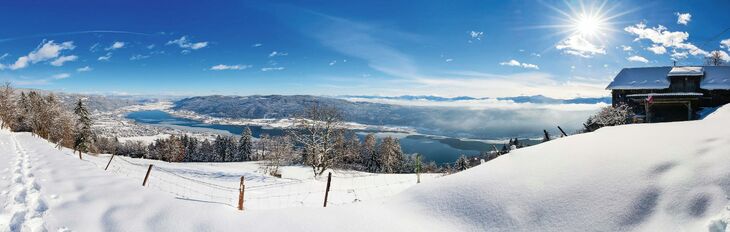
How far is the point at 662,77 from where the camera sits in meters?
34.6

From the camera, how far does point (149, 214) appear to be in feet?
23.7

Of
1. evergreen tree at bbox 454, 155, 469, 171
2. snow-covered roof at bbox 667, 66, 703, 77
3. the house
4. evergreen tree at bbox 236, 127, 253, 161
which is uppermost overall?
snow-covered roof at bbox 667, 66, 703, 77

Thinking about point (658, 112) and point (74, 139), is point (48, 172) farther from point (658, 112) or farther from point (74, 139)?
point (74, 139)

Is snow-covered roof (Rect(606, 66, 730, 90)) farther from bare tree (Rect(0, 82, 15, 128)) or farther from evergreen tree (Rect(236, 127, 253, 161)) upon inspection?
evergreen tree (Rect(236, 127, 253, 161))

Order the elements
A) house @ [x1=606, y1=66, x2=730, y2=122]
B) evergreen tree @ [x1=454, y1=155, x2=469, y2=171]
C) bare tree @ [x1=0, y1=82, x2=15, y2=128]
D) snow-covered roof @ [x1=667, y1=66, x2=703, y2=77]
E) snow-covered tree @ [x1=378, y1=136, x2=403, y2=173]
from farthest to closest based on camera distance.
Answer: snow-covered tree @ [x1=378, y1=136, x2=403, y2=173]
bare tree @ [x1=0, y1=82, x2=15, y2=128]
evergreen tree @ [x1=454, y1=155, x2=469, y2=171]
snow-covered roof @ [x1=667, y1=66, x2=703, y2=77]
house @ [x1=606, y1=66, x2=730, y2=122]

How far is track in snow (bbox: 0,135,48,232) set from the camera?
22.3 ft

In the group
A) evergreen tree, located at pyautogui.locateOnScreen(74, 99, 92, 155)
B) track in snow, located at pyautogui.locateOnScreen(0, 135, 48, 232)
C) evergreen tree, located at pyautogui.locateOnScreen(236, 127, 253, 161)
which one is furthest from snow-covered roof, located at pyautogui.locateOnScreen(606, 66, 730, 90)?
evergreen tree, located at pyautogui.locateOnScreen(236, 127, 253, 161)

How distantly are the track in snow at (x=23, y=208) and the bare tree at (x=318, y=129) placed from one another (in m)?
21.9

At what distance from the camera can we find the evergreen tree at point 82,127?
178 feet

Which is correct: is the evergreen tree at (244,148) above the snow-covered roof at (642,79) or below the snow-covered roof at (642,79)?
below

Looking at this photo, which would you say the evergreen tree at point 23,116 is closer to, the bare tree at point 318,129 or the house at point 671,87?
the bare tree at point 318,129

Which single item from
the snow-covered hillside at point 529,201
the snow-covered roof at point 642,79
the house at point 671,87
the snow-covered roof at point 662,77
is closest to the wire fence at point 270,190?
the snow-covered hillside at point 529,201

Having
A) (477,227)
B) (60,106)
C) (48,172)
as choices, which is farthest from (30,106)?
(477,227)

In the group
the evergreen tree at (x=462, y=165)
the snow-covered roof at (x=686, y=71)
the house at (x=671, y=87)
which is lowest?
the evergreen tree at (x=462, y=165)
